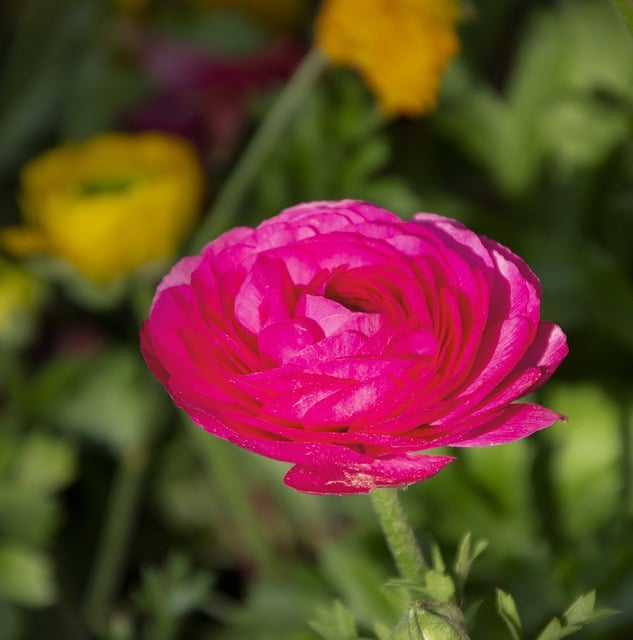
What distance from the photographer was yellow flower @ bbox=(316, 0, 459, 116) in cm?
79

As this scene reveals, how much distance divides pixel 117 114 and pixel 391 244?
1004 mm

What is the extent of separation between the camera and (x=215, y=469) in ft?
3.13

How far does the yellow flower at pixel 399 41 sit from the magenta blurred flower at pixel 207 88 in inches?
16.0

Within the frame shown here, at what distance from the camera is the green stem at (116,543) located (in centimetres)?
104

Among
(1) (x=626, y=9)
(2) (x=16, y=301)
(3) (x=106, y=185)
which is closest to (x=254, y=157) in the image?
(3) (x=106, y=185)

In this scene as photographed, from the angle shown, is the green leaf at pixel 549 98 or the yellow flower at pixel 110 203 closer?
the yellow flower at pixel 110 203

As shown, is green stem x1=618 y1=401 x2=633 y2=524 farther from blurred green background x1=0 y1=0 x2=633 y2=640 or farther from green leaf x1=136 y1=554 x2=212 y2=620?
green leaf x1=136 y1=554 x2=212 y2=620

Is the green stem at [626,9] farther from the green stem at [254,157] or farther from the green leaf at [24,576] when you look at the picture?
the green leaf at [24,576]

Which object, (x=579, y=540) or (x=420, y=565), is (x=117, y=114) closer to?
(x=579, y=540)

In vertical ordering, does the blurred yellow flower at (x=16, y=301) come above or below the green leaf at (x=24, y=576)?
above

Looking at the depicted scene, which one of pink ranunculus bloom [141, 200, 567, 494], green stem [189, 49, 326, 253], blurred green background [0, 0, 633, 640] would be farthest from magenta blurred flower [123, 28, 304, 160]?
pink ranunculus bloom [141, 200, 567, 494]

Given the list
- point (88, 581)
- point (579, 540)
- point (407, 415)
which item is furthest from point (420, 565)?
point (88, 581)

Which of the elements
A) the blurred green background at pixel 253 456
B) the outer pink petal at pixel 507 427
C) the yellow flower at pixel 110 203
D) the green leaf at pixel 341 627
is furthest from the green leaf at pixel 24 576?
the outer pink petal at pixel 507 427

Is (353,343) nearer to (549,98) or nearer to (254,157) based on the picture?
(254,157)
